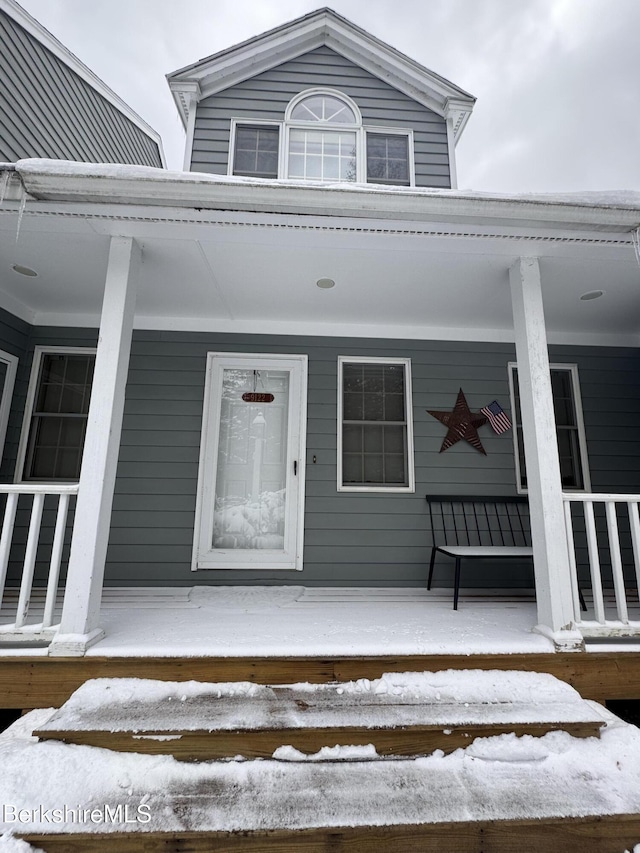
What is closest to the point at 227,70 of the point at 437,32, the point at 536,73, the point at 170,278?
the point at 170,278

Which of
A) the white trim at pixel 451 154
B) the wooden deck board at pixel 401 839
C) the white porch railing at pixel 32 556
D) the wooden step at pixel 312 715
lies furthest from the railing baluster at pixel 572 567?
the white trim at pixel 451 154

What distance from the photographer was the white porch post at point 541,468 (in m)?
2.32

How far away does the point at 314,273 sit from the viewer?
3035 mm

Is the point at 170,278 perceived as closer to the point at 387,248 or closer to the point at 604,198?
the point at 387,248

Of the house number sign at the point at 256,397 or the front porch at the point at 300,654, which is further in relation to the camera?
the house number sign at the point at 256,397

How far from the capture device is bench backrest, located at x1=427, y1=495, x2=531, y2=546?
151 inches

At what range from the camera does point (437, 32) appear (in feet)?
44.8

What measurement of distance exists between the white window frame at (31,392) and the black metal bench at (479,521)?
3540 mm

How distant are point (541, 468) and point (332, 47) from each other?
527 centimetres

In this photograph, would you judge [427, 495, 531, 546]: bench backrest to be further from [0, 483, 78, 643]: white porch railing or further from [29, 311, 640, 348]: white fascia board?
[0, 483, 78, 643]: white porch railing

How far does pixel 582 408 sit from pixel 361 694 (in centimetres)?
349

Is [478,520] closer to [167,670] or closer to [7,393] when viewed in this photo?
[167,670]

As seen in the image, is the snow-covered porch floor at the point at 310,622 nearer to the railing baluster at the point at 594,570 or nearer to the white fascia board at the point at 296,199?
the railing baluster at the point at 594,570

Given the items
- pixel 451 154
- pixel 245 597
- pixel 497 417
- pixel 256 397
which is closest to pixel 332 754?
pixel 245 597
